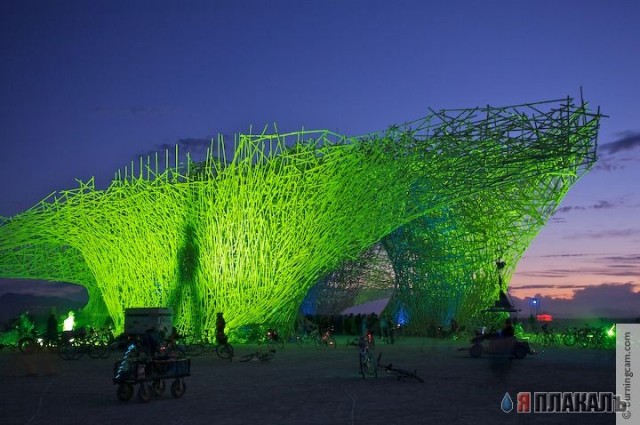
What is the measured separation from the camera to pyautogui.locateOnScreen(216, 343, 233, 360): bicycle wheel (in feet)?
83.6

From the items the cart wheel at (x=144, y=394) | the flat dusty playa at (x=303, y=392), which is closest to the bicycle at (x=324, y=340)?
the flat dusty playa at (x=303, y=392)

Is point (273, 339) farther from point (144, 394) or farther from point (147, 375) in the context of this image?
point (144, 394)

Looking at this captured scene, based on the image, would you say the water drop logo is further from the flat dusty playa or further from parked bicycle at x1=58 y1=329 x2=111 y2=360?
parked bicycle at x1=58 y1=329 x2=111 y2=360

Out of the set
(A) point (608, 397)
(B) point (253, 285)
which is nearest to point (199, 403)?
(A) point (608, 397)

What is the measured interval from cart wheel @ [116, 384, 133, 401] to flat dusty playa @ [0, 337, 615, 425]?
0.61ft

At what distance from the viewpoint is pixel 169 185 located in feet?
118

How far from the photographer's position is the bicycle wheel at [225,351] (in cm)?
2547

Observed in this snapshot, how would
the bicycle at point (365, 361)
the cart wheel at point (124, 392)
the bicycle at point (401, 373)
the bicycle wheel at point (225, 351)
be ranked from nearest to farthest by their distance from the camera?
the cart wheel at point (124, 392) < the bicycle at point (401, 373) < the bicycle at point (365, 361) < the bicycle wheel at point (225, 351)

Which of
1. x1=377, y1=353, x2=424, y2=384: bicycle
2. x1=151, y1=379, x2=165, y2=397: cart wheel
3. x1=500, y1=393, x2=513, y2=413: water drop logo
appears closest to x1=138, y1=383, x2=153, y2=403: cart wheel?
x1=151, y1=379, x2=165, y2=397: cart wheel

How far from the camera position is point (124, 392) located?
13.9 meters

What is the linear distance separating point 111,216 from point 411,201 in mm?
16810

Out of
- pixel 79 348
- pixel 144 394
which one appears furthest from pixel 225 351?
pixel 144 394

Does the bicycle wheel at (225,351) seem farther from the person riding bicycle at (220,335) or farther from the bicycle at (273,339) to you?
the bicycle at (273,339)

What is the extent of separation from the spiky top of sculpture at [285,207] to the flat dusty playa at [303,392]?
8800 millimetres
